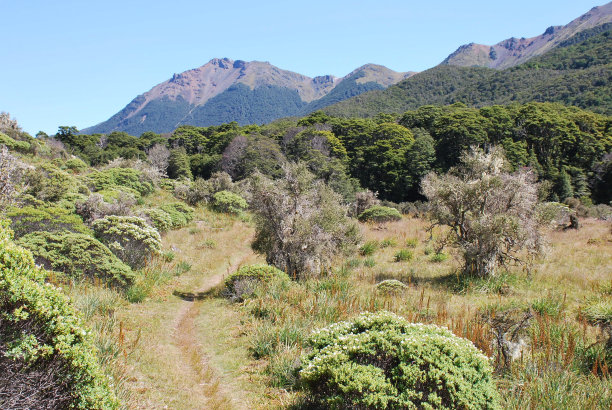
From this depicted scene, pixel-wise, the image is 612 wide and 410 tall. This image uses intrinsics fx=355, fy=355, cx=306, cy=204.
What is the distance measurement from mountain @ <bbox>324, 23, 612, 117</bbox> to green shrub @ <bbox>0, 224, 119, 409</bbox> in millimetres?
66063

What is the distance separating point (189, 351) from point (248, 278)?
3399 millimetres

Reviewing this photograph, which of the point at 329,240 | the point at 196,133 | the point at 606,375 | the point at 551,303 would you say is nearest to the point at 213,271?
the point at 329,240

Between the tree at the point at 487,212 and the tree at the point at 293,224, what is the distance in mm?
4010

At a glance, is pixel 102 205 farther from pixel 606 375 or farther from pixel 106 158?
pixel 106 158

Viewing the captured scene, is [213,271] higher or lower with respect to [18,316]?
lower

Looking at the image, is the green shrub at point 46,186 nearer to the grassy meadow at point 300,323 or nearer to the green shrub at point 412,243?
the grassy meadow at point 300,323

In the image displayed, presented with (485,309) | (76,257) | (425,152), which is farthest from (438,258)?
(425,152)

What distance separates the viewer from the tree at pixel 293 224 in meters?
12.0

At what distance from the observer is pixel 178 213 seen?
856 inches

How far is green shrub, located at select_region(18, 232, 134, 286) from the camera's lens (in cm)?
853

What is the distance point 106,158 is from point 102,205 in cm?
3120

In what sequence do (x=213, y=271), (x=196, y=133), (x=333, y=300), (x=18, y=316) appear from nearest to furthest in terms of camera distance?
(x=18, y=316)
(x=333, y=300)
(x=213, y=271)
(x=196, y=133)

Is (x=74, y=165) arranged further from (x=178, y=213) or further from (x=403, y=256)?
(x=403, y=256)

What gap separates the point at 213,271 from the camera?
14633 millimetres
